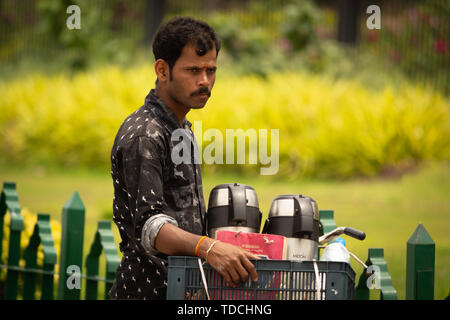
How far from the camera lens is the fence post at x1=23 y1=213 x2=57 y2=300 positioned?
4027mm

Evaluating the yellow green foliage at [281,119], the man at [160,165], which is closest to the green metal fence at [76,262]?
the man at [160,165]

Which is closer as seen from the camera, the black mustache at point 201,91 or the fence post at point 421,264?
the black mustache at point 201,91

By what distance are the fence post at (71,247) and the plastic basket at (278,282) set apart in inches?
64.8

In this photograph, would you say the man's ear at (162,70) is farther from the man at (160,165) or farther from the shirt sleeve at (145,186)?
the shirt sleeve at (145,186)

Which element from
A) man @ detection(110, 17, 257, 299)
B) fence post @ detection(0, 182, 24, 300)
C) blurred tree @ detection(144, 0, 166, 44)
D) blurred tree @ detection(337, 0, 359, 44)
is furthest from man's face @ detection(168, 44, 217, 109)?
blurred tree @ detection(144, 0, 166, 44)

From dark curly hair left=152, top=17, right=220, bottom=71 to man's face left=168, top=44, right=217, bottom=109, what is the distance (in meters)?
0.02

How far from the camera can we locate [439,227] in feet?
22.7

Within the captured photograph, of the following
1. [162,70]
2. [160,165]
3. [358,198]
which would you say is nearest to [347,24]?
[358,198]

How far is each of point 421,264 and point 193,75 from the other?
116cm

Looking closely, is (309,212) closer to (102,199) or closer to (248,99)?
(102,199)

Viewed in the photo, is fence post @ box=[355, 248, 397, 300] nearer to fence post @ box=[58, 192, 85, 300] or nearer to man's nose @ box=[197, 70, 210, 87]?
man's nose @ box=[197, 70, 210, 87]

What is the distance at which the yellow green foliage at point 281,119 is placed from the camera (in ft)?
28.5
